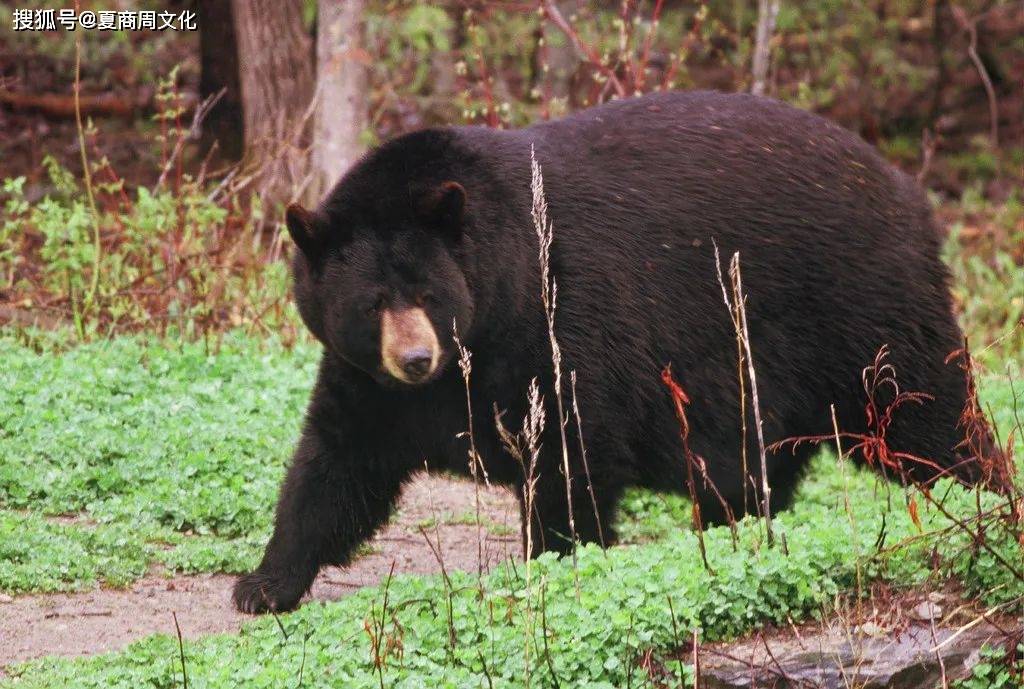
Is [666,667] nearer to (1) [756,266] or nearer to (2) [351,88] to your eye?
(1) [756,266]

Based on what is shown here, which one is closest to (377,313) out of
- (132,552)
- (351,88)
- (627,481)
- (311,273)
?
(311,273)

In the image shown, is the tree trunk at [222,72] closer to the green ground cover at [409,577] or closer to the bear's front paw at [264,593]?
the green ground cover at [409,577]

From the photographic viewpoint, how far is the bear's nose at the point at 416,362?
4914mm

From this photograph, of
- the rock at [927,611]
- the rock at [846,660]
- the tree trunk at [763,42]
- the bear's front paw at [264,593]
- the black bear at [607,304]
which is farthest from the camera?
the tree trunk at [763,42]

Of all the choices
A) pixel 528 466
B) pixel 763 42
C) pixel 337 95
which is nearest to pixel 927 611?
pixel 528 466

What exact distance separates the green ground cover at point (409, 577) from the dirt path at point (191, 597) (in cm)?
14

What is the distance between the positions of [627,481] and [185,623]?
66.9 inches

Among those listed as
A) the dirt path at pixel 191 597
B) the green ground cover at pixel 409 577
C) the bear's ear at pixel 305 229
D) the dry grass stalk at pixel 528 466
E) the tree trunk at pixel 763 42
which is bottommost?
the dirt path at pixel 191 597

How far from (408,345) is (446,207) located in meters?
0.50

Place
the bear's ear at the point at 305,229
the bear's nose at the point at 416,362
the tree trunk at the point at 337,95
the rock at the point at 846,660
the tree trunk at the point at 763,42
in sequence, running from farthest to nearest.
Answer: the tree trunk at the point at 763,42
the tree trunk at the point at 337,95
the bear's ear at the point at 305,229
the bear's nose at the point at 416,362
the rock at the point at 846,660

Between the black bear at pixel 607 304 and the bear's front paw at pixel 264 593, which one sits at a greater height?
the black bear at pixel 607 304

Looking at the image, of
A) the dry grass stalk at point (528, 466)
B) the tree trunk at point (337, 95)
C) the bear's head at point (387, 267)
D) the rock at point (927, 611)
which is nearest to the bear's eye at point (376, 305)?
the bear's head at point (387, 267)

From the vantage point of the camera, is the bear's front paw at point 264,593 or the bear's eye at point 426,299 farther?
the bear's front paw at point 264,593

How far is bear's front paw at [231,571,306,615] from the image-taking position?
17.5ft
